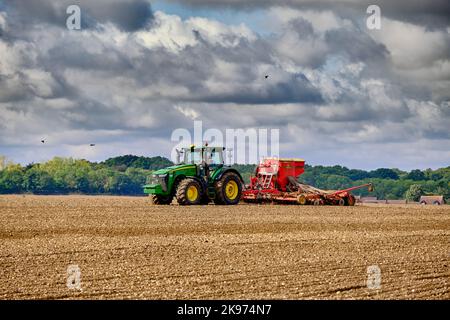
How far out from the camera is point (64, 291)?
14375mm

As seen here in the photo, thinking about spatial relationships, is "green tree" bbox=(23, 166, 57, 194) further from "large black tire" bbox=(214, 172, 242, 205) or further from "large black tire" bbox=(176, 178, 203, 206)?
"large black tire" bbox=(176, 178, 203, 206)

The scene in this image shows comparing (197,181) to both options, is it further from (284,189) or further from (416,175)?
(416,175)

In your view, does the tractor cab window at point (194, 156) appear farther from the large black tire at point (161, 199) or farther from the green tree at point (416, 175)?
the green tree at point (416, 175)

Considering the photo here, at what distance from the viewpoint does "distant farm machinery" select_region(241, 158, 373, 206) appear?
4019 cm

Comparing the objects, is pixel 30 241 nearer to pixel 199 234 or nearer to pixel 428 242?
pixel 199 234

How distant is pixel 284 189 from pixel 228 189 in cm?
423

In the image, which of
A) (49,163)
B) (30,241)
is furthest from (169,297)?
(49,163)

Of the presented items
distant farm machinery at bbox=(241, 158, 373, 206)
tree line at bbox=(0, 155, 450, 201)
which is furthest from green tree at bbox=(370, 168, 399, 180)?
distant farm machinery at bbox=(241, 158, 373, 206)

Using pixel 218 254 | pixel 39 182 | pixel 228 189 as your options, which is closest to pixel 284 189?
pixel 228 189

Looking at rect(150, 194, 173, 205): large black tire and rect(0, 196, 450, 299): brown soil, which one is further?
rect(150, 194, 173, 205): large black tire

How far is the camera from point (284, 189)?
4134cm

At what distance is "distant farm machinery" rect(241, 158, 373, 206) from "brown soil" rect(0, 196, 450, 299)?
6666 mm

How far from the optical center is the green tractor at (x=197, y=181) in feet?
120
